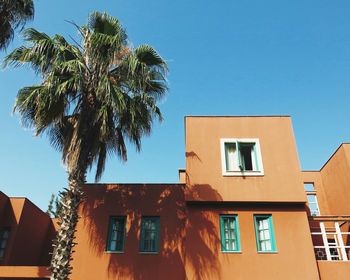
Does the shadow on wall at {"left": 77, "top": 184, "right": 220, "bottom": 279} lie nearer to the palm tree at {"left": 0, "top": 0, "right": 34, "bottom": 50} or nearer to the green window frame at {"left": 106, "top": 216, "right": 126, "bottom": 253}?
the green window frame at {"left": 106, "top": 216, "right": 126, "bottom": 253}

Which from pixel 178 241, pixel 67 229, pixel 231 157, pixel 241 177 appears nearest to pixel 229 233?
pixel 178 241

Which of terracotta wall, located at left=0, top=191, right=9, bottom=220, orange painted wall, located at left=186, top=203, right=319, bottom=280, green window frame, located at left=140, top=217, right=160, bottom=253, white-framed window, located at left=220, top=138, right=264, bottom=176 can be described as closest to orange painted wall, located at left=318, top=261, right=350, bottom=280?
orange painted wall, located at left=186, top=203, right=319, bottom=280

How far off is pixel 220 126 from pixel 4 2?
9.52m

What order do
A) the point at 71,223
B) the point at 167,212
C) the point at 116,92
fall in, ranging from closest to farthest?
the point at 71,223
the point at 116,92
the point at 167,212

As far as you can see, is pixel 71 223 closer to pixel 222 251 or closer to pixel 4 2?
pixel 222 251

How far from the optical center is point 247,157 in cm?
1370

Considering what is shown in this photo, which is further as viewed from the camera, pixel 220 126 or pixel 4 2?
pixel 220 126

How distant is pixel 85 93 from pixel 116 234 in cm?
602

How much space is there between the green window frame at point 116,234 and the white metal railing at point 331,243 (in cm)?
764

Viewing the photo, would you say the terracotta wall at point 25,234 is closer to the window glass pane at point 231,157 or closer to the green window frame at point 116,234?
the green window frame at point 116,234

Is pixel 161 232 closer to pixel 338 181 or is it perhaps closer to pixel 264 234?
pixel 264 234

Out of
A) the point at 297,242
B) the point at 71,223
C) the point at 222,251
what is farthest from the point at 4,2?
the point at 297,242

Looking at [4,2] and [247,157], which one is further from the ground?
[4,2]

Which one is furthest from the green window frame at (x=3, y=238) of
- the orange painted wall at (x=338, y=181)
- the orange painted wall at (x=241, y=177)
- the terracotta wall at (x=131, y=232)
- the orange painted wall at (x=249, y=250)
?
the orange painted wall at (x=338, y=181)
